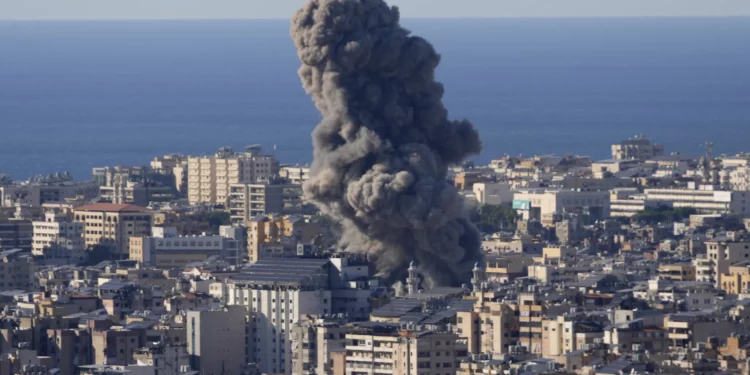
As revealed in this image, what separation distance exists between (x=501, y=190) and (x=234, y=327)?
48.9 meters

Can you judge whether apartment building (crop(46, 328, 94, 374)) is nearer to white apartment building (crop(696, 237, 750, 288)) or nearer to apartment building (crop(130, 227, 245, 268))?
white apartment building (crop(696, 237, 750, 288))

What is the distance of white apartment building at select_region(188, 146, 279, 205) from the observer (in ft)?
389

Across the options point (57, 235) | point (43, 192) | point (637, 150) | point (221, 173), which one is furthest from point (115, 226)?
point (637, 150)

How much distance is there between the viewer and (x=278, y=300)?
6638 cm

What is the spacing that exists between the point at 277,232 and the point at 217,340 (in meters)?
29.2

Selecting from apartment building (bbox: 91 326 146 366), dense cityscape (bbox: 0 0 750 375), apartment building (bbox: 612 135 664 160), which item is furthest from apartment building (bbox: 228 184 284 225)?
apartment building (bbox: 91 326 146 366)

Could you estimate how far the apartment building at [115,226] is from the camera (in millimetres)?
97562

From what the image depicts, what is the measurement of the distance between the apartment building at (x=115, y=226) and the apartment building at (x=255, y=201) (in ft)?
24.2

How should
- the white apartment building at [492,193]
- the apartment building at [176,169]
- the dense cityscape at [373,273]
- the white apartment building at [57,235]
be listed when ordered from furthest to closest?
the apartment building at [176,169]
the white apartment building at [492,193]
the white apartment building at [57,235]
the dense cityscape at [373,273]

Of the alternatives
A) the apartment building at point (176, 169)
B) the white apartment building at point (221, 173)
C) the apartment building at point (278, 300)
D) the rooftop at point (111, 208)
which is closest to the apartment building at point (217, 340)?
the apartment building at point (278, 300)

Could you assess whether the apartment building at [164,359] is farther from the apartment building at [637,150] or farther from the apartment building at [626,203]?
the apartment building at [637,150]

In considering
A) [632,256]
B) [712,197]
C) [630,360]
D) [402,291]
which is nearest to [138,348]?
[402,291]

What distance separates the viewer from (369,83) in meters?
72.8

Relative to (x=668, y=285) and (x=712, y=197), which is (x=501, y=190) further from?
(x=668, y=285)
